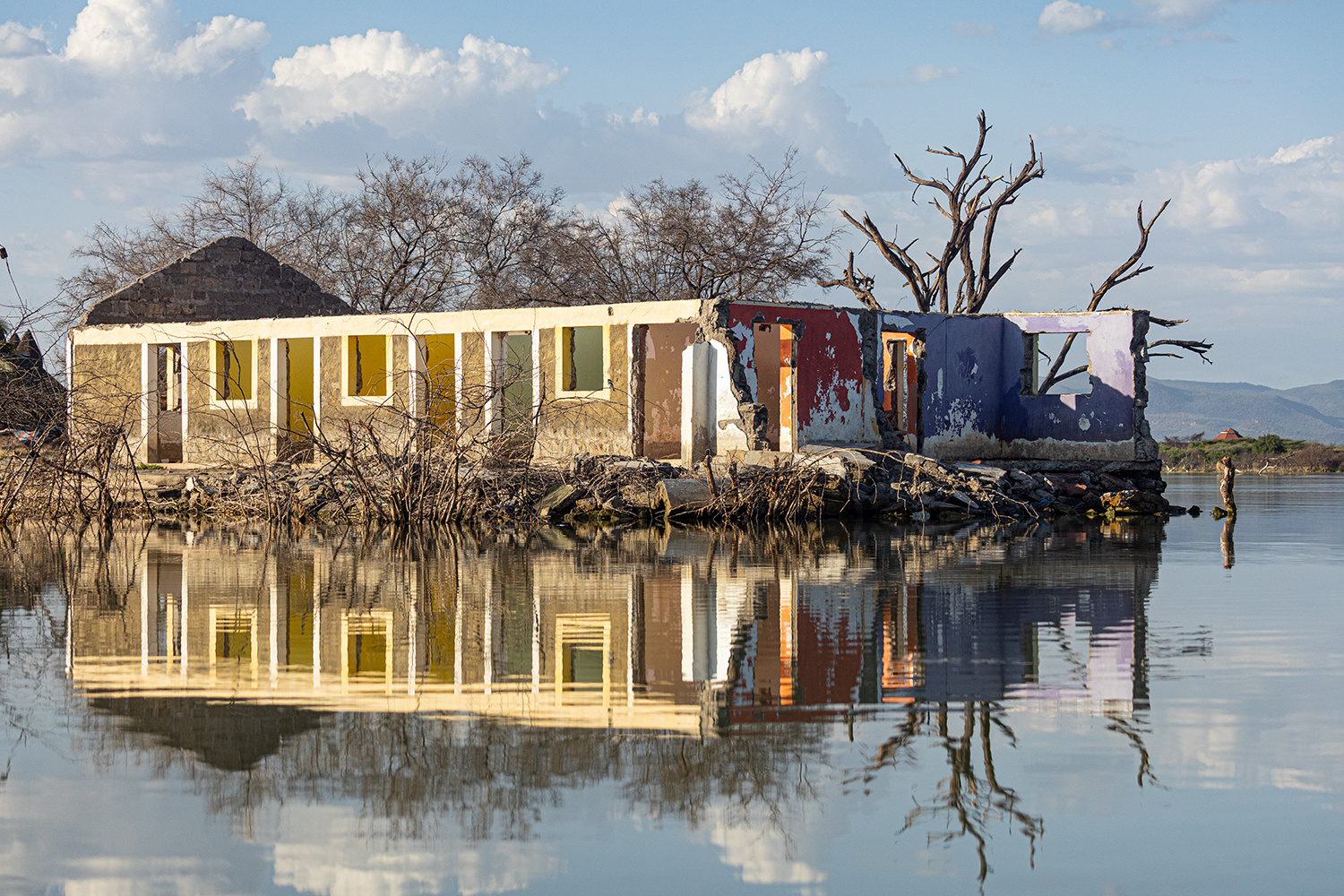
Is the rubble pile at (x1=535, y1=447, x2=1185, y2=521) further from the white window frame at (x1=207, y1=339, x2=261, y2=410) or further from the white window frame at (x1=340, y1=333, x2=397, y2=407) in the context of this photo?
the white window frame at (x1=207, y1=339, x2=261, y2=410)

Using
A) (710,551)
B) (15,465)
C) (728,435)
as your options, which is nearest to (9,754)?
(710,551)

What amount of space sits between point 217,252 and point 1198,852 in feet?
92.7

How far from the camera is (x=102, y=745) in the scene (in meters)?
5.75

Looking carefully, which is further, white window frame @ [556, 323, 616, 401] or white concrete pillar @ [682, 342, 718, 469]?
white window frame @ [556, 323, 616, 401]

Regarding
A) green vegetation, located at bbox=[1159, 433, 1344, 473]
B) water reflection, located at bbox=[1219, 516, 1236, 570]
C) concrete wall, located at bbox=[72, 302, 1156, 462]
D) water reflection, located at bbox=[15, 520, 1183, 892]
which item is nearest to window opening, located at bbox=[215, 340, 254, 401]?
concrete wall, located at bbox=[72, 302, 1156, 462]

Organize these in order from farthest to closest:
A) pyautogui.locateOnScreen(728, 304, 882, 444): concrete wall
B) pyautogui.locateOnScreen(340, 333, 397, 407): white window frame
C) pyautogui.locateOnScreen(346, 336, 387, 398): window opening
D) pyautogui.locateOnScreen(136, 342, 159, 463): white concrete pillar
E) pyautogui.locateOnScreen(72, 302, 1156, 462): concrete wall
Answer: pyautogui.locateOnScreen(136, 342, 159, 463): white concrete pillar, pyautogui.locateOnScreen(346, 336, 387, 398): window opening, pyautogui.locateOnScreen(340, 333, 397, 407): white window frame, pyautogui.locateOnScreen(72, 302, 1156, 462): concrete wall, pyautogui.locateOnScreen(728, 304, 882, 444): concrete wall

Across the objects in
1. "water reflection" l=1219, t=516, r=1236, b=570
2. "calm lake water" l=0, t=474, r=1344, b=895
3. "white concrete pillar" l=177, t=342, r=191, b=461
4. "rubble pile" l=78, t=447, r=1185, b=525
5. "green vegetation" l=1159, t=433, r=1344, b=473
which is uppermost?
"white concrete pillar" l=177, t=342, r=191, b=461

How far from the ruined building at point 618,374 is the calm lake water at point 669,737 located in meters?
11.3

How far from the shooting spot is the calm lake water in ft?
14.0

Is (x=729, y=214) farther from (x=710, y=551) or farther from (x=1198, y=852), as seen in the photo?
(x=1198, y=852)

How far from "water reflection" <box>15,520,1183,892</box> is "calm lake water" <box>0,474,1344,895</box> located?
0.03 metres

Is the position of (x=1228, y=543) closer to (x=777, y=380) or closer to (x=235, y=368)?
(x=777, y=380)

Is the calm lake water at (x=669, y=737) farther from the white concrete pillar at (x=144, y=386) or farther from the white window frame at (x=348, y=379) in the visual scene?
the white concrete pillar at (x=144, y=386)

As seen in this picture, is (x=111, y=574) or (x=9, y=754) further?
(x=111, y=574)
